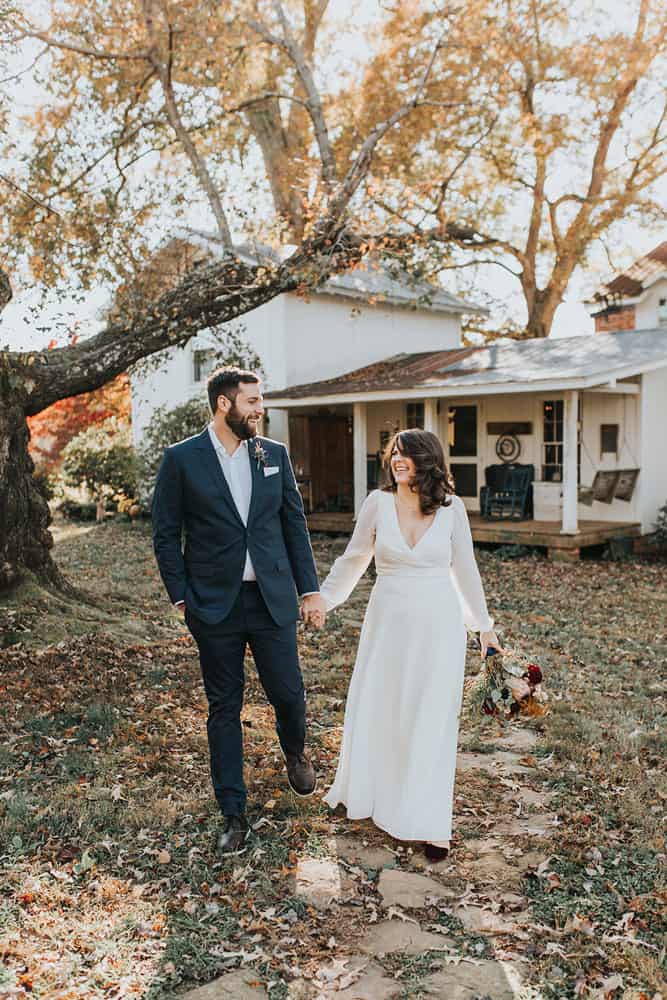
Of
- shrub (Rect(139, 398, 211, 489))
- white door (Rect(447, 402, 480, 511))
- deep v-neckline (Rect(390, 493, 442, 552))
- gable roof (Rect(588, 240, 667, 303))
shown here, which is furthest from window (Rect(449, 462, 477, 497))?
deep v-neckline (Rect(390, 493, 442, 552))

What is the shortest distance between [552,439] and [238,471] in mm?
13749

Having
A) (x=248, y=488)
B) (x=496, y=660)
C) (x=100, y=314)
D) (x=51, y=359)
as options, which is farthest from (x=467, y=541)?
(x=100, y=314)

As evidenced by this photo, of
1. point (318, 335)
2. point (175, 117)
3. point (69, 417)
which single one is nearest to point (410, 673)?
point (175, 117)

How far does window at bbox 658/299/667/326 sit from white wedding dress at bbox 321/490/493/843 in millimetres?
21064

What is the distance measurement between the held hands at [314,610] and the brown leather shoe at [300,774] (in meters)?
0.80

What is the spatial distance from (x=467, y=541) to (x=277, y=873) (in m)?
1.73

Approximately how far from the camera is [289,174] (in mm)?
18422

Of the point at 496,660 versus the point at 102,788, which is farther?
the point at 102,788

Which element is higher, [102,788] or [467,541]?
[467,541]

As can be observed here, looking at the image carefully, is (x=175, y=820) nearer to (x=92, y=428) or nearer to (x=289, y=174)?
(x=289, y=174)

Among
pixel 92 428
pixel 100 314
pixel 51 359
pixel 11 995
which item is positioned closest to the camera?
pixel 11 995

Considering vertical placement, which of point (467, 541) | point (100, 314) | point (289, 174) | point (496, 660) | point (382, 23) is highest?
point (382, 23)

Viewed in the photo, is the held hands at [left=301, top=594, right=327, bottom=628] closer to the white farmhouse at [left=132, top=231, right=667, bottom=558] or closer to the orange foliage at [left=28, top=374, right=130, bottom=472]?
the white farmhouse at [left=132, top=231, right=667, bottom=558]

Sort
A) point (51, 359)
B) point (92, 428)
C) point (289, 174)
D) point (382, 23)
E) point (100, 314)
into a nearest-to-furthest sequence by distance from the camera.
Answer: point (51, 359) < point (100, 314) < point (289, 174) < point (382, 23) < point (92, 428)
